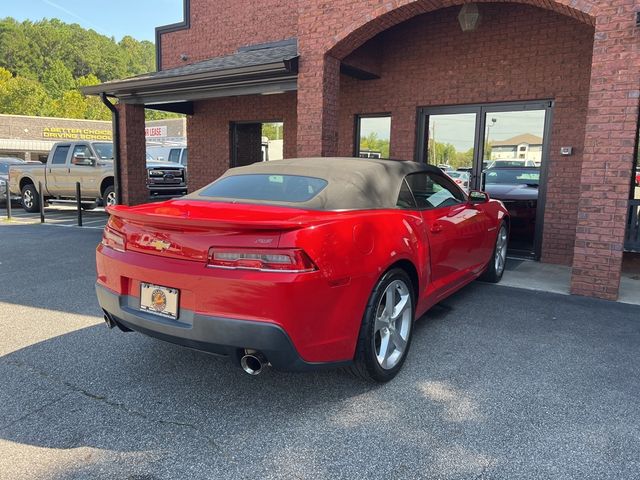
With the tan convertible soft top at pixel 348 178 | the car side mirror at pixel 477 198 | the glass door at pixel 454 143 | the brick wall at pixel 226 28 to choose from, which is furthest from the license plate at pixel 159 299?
the brick wall at pixel 226 28

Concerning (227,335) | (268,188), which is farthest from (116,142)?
(227,335)

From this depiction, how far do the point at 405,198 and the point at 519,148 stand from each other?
528cm

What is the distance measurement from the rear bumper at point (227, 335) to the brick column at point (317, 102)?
5151 mm

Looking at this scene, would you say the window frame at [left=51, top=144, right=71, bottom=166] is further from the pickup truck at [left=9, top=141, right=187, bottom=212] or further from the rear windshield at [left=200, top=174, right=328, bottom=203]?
the rear windshield at [left=200, top=174, right=328, bottom=203]

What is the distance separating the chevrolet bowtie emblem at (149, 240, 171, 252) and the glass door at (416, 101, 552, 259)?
6708 millimetres

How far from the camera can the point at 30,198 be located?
49.5ft

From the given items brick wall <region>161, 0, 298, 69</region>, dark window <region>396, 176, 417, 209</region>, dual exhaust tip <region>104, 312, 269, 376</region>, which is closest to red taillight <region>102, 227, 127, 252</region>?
dual exhaust tip <region>104, 312, 269, 376</region>

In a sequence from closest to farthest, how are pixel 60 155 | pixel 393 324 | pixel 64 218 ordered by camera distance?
1. pixel 393 324
2. pixel 64 218
3. pixel 60 155

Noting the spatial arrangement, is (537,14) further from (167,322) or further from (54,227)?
(54,227)

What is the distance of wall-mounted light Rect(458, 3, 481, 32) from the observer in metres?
7.64

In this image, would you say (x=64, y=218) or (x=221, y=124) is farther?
(x=64, y=218)

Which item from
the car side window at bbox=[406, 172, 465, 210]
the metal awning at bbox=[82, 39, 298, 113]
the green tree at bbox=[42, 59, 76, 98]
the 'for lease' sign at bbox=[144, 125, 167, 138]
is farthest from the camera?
the green tree at bbox=[42, 59, 76, 98]

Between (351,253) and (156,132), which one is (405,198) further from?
(156,132)

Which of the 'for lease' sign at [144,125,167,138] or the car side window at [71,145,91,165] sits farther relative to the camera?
the 'for lease' sign at [144,125,167,138]
